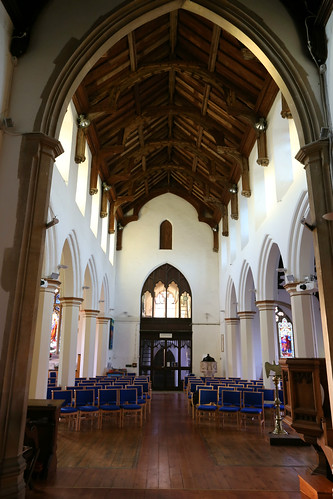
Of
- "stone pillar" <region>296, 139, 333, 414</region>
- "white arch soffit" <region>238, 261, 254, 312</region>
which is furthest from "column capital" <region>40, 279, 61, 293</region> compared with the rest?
"white arch soffit" <region>238, 261, 254, 312</region>

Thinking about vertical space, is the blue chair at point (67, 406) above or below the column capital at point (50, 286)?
below

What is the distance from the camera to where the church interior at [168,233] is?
13.8ft

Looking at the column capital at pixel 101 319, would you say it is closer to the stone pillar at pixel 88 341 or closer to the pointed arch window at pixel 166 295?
the pointed arch window at pixel 166 295

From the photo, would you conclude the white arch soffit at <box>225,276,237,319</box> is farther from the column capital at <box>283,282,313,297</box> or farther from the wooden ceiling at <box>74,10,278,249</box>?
the column capital at <box>283,282,313,297</box>

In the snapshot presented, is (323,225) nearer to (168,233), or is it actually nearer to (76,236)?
(76,236)

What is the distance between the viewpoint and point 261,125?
10180 millimetres

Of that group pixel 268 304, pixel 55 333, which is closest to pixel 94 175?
pixel 268 304

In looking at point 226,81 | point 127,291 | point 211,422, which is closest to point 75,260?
point 211,422

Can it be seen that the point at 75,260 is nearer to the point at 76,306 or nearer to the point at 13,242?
the point at 76,306

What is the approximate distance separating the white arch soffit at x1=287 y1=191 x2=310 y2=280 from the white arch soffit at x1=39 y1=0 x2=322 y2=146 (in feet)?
11.6

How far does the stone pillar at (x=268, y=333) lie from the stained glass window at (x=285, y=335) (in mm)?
6744

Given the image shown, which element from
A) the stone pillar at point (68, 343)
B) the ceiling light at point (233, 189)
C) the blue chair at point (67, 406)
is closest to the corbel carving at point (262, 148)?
the ceiling light at point (233, 189)

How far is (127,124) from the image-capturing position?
471 inches

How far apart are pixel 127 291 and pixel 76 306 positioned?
24.9 feet
